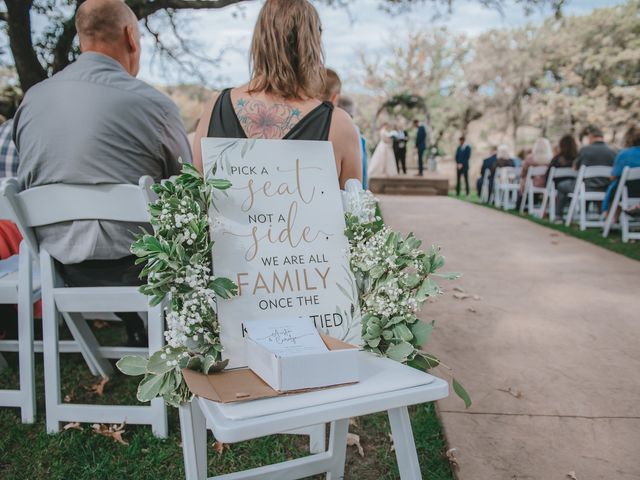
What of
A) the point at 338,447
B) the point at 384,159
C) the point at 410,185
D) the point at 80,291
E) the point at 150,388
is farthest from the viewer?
the point at 384,159

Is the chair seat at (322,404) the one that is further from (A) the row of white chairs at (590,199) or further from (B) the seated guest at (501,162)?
(B) the seated guest at (501,162)

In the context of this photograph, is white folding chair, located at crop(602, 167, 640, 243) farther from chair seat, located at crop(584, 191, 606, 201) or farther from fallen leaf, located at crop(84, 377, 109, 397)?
fallen leaf, located at crop(84, 377, 109, 397)

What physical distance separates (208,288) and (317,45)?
910mm

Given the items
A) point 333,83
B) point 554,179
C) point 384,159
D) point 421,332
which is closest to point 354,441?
point 421,332

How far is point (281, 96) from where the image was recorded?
1.71 meters

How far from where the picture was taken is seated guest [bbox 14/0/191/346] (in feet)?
7.32

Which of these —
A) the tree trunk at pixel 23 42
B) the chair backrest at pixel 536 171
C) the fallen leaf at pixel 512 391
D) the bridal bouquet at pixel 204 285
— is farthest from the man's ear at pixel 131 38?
the chair backrest at pixel 536 171

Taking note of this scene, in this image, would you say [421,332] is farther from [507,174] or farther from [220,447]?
[507,174]

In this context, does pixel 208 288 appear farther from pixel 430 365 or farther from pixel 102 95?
pixel 102 95

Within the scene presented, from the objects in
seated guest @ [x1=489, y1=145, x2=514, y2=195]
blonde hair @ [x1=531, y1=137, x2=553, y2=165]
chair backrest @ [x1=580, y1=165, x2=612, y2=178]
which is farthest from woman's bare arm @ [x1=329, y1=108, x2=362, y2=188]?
seated guest @ [x1=489, y1=145, x2=514, y2=195]

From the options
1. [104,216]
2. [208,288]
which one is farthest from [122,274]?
[208,288]

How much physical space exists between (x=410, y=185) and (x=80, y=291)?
14.0 metres

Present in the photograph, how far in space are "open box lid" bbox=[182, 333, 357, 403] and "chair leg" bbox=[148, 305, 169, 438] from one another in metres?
0.99

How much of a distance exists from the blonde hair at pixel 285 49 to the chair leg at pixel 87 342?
1.51 m
